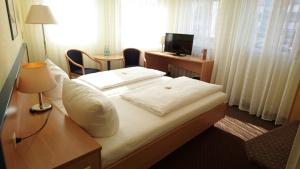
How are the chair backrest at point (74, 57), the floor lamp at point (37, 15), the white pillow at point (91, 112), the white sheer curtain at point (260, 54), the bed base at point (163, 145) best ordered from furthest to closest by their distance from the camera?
the chair backrest at point (74, 57), the floor lamp at point (37, 15), the white sheer curtain at point (260, 54), the bed base at point (163, 145), the white pillow at point (91, 112)

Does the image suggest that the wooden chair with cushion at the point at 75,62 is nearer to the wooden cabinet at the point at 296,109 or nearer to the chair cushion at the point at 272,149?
the chair cushion at the point at 272,149

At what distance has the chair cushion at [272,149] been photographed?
4.28 feet

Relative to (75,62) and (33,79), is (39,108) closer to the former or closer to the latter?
(33,79)

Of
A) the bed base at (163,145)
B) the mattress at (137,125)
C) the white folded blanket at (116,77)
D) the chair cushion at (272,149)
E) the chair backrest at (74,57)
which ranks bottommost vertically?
the bed base at (163,145)

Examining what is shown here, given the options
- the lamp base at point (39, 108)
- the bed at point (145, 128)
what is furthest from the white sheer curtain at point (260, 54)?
the lamp base at point (39, 108)

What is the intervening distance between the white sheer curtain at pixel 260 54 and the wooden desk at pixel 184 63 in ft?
0.78

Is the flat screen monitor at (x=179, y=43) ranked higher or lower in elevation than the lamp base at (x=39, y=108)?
higher

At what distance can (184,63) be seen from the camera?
12.9 feet

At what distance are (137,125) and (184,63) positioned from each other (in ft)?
8.71

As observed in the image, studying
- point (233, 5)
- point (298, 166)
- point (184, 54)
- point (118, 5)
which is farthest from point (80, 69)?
point (298, 166)

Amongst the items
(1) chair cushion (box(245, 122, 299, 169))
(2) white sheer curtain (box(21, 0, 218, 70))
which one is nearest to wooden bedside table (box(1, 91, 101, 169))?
(1) chair cushion (box(245, 122, 299, 169))

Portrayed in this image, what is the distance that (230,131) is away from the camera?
2.51m

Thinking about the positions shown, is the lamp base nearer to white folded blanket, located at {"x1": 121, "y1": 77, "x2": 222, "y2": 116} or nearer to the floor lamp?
white folded blanket, located at {"x1": 121, "y1": 77, "x2": 222, "y2": 116}

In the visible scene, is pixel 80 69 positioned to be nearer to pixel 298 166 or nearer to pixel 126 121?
pixel 126 121
